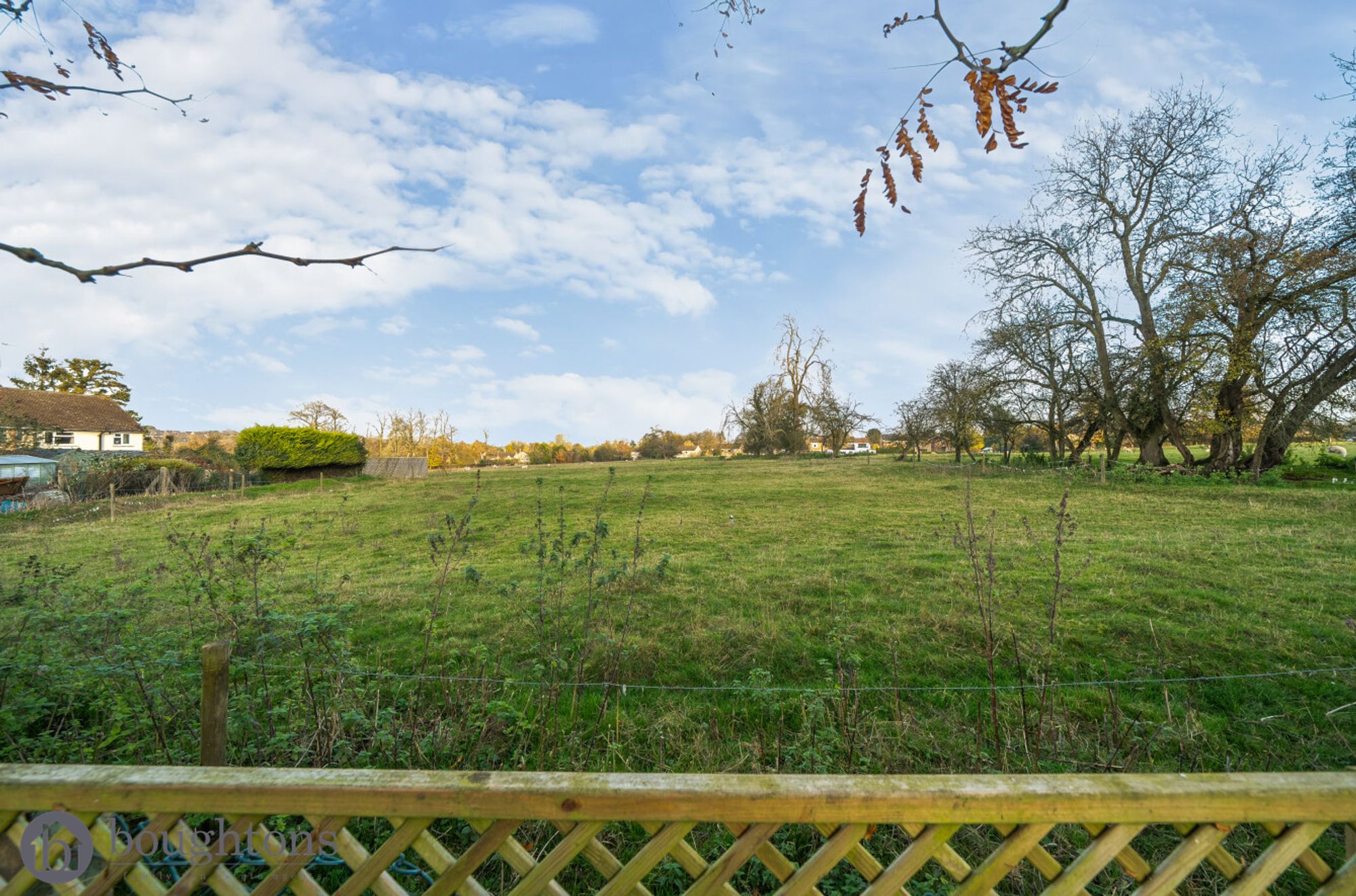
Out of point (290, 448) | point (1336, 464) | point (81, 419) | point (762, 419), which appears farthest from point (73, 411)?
→ point (1336, 464)

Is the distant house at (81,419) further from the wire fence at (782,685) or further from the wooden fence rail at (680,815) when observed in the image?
the wooden fence rail at (680,815)

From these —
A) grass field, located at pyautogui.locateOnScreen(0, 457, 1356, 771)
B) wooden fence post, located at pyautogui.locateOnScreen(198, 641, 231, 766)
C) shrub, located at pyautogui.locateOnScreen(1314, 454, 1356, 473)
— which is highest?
shrub, located at pyautogui.locateOnScreen(1314, 454, 1356, 473)

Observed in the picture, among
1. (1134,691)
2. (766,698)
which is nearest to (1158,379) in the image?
(1134,691)

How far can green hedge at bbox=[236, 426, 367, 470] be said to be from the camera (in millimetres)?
26375

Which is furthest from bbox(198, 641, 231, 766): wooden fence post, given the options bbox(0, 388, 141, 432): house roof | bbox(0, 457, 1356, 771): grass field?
bbox(0, 388, 141, 432): house roof

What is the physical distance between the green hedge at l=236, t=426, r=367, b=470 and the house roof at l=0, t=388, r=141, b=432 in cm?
945

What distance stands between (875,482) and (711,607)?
50.9 feet

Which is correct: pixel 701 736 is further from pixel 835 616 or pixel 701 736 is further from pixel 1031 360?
pixel 1031 360

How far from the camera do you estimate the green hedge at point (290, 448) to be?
26.4m

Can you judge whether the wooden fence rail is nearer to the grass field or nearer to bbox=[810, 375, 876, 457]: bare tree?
the grass field

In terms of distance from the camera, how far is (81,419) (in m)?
34.3

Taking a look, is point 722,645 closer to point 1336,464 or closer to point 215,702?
point 215,702

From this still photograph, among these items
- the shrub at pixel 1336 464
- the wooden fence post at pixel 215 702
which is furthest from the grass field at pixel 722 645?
the shrub at pixel 1336 464

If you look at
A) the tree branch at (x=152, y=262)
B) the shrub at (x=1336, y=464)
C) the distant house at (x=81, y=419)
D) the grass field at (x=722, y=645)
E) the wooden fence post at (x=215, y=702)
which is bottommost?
the grass field at (x=722, y=645)
